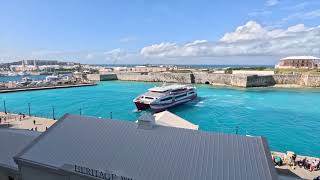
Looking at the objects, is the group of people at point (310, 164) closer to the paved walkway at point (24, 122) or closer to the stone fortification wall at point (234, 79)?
the paved walkway at point (24, 122)

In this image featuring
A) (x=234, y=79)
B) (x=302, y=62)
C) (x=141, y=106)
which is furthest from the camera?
(x=302, y=62)

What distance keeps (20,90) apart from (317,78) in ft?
391

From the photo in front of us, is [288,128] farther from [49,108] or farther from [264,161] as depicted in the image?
[49,108]

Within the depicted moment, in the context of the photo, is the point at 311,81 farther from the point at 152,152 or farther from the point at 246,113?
the point at 152,152

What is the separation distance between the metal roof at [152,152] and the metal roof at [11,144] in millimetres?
4092

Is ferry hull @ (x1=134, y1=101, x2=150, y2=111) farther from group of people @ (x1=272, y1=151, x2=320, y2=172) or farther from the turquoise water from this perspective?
group of people @ (x1=272, y1=151, x2=320, y2=172)

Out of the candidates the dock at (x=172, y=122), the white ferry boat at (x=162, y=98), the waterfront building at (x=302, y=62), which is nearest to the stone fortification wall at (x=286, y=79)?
the waterfront building at (x=302, y=62)

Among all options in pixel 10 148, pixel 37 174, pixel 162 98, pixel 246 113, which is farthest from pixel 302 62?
pixel 37 174

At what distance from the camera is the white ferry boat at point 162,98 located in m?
68.4

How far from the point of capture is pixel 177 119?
3547 cm

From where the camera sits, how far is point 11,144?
22.8 meters

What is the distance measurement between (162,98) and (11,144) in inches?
1925

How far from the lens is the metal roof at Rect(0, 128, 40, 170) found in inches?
842

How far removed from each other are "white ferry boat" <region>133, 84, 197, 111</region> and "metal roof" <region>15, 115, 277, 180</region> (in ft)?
157
